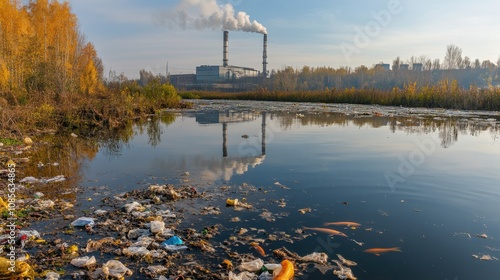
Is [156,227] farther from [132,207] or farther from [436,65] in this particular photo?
[436,65]

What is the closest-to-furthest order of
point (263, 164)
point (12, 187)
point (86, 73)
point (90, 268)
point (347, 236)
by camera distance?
point (90, 268)
point (347, 236)
point (12, 187)
point (263, 164)
point (86, 73)

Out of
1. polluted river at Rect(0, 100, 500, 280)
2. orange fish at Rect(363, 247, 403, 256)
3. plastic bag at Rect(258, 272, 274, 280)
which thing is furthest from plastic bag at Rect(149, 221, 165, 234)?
orange fish at Rect(363, 247, 403, 256)

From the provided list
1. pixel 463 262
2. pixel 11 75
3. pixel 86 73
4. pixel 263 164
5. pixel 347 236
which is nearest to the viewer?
pixel 463 262

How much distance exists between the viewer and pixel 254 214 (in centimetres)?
475

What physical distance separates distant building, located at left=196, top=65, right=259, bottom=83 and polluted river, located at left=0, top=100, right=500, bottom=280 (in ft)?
256

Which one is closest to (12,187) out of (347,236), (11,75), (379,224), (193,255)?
(193,255)

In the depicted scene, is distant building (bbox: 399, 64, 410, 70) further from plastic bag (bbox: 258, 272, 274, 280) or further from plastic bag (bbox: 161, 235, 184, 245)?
plastic bag (bbox: 258, 272, 274, 280)

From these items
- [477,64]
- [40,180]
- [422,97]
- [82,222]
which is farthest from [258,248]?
[477,64]

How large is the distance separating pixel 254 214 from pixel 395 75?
77895 millimetres

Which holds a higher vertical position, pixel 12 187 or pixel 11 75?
pixel 11 75

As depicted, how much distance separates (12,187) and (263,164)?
4371 millimetres

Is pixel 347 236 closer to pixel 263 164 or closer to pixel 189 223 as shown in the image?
pixel 189 223

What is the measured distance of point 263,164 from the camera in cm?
780

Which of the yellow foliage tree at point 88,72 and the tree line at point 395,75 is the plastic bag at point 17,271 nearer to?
the yellow foliage tree at point 88,72
